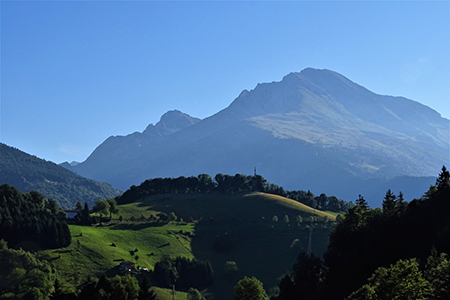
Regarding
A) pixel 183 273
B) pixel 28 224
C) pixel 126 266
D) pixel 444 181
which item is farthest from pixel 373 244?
pixel 28 224

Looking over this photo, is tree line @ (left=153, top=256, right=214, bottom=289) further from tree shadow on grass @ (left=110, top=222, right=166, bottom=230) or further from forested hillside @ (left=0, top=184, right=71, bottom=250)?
tree shadow on grass @ (left=110, top=222, right=166, bottom=230)

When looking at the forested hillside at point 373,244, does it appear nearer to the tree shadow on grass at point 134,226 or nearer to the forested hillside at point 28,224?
the forested hillside at point 28,224

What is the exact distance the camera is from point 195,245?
176 m

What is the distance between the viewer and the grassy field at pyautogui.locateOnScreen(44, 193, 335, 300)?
140000 millimetres

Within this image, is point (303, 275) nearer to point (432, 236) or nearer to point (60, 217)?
point (432, 236)

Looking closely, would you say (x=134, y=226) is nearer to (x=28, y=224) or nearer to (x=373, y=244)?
(x=28, y=224)

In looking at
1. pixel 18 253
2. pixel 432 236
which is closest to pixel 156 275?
pixel 18 253

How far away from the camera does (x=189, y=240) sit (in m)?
178

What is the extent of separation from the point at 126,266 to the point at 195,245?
39.4 meters

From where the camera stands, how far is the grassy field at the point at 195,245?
140 m

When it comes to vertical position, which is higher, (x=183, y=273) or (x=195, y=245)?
(x=195, y=245)

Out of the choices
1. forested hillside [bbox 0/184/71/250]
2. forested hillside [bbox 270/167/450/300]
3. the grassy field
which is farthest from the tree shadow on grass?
forested hillside [bbox 270/167/450/300]

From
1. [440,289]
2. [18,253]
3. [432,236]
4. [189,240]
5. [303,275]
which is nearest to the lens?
[440,289]

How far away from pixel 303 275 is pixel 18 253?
226 ft
